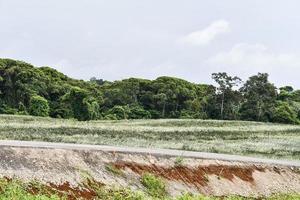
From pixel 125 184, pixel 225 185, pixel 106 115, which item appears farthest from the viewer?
pixel 106 115

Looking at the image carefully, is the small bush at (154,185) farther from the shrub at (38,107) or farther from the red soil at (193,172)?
the shrub at (38,107)

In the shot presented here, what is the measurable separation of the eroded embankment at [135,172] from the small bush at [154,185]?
315 mm

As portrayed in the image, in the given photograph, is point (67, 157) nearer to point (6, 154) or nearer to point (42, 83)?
point (6, 154)

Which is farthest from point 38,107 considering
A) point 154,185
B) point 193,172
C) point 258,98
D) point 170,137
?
point 154,185

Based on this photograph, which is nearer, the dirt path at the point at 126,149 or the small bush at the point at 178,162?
the dirt path at the point at 126,149

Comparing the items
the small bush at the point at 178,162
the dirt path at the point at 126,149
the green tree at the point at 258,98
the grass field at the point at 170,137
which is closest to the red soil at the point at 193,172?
the small bush at the point at 178,162

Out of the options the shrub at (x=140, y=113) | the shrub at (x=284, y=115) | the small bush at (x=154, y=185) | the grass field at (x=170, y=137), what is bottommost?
the small bush at (x=154, y=185)

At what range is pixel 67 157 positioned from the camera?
28031 mm

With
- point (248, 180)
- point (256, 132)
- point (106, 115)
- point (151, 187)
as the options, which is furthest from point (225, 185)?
point (106, 115)

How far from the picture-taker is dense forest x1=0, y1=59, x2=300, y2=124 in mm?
100812

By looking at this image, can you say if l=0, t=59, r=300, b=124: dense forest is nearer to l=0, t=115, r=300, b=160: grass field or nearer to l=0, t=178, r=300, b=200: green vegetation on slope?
l=0, t=115, r=300, b=160: grass field

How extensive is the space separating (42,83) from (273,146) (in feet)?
187

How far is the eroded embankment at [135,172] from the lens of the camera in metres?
25.5

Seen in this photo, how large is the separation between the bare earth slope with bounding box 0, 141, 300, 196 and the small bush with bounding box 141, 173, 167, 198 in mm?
356
